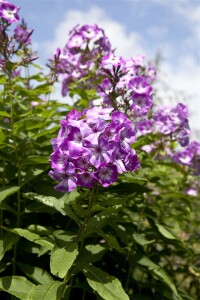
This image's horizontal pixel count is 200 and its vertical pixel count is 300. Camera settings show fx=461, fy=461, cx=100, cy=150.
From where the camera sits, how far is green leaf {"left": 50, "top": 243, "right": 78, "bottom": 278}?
7.34ft

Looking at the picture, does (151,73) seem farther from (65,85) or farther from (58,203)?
(58,203)

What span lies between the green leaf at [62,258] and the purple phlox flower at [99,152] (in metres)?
0.54

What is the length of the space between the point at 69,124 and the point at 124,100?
72 centimetres

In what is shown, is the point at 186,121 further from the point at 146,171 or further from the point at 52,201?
the point at 52,201

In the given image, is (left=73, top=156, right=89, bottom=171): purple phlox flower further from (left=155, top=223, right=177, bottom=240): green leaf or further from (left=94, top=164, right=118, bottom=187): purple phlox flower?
(left=155, top=223, right=177, bottom=240): green leaf

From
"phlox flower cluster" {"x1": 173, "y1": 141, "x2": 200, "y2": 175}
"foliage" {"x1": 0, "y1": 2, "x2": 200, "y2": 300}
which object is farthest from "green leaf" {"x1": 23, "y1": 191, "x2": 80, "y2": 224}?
"phlox flower cluster" {"x1": 173, "y1": 141, "x2": 200, "y2": 175}

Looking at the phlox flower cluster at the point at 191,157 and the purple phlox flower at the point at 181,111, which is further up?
the purple phlox flower at the point at 181,111

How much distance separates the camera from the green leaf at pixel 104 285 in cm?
236

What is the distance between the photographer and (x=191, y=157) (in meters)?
3.96

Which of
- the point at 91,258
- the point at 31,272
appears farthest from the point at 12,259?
the point at 91,258

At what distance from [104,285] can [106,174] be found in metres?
0.64

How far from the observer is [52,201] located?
104 inches

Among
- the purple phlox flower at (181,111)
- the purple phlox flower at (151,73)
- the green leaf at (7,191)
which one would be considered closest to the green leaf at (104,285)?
the green leaf at (7,191)

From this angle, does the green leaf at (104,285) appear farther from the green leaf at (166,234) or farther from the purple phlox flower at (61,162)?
the green leaf at (166,234)
